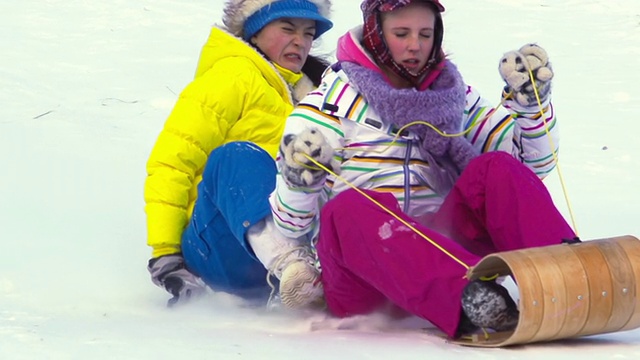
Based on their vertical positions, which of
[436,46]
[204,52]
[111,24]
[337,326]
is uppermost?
[436,46]

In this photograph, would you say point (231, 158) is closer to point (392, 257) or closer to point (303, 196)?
point (303, 196)

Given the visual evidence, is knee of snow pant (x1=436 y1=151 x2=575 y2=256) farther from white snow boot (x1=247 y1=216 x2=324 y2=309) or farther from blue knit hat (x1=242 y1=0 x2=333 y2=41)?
blue knit hat (x1=242 y1=0 x2=333 y2=41)

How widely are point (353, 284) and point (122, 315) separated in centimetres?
61

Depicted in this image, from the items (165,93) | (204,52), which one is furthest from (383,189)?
(165,93)

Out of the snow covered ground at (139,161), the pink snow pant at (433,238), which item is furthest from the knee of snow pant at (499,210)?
the snow covered ground at (139,161)

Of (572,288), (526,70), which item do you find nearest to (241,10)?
(526,70)

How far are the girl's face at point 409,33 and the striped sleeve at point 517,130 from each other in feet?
0.68

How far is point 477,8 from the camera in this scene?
7367 millimetres

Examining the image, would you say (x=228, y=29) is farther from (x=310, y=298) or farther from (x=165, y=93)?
(x=165, y=93)

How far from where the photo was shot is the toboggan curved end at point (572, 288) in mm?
2303

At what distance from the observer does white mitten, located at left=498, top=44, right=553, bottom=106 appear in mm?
2742

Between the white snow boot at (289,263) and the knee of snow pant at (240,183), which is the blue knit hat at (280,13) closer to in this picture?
the knee of snow pant at (240,183)

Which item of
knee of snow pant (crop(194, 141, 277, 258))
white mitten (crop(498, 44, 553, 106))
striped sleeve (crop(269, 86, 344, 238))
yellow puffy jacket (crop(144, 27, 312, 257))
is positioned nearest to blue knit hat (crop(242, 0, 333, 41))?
yellow puffy jacket (crop(144, 27, 312, 257))

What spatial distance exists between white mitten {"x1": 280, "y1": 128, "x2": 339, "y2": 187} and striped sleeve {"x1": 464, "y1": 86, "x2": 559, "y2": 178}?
18.9 inches
